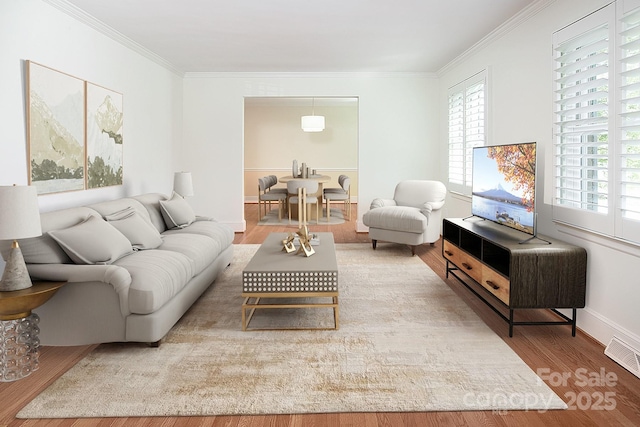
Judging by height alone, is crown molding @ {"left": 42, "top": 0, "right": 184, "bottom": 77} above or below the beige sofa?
above

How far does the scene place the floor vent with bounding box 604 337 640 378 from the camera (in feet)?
9.03

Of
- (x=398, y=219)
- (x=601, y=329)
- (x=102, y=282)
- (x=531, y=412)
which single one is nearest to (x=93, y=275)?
(x=102, y=282)

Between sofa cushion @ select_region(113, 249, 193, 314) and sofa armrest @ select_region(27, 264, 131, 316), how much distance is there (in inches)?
1.7

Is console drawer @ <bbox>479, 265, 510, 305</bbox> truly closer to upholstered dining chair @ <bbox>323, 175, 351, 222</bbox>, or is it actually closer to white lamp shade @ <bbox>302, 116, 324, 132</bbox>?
upholstered dining chair @ <bbox>323, 175, 351, 222</bbox>

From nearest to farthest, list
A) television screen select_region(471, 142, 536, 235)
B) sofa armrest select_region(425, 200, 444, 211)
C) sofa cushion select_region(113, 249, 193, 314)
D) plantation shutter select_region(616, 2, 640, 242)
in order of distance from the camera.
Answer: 1. plantation shutter select_region(616, 2, 640, 242)
2. sofa cushion select_region(113, 249, 193, 314)
3. television screen select_region(471, 142, 536, 235)
4. sofa armrest select_region(425, 200, 444, 211)

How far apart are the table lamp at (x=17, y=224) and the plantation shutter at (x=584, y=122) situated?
344cm

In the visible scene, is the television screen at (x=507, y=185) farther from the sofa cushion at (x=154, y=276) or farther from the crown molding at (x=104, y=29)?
the crown molding at (x=104, y=29)

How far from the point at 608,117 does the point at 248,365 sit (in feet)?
8.88

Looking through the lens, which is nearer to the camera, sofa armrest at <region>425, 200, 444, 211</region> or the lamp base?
the lamp base

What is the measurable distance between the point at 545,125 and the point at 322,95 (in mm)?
4114

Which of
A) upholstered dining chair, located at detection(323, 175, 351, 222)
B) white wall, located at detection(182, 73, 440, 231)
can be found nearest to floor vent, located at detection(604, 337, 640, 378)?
white wall, located at detection(182, 73, 440, 231)

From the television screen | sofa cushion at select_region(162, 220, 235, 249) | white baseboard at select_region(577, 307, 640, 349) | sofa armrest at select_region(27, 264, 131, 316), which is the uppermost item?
the television screen

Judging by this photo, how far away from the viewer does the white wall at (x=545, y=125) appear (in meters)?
3.01

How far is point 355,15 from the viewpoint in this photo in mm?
4484
